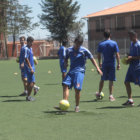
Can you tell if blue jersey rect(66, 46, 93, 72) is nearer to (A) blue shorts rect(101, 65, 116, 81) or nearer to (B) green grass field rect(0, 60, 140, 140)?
(B) green grass field rect(0, 60, 140, 140)

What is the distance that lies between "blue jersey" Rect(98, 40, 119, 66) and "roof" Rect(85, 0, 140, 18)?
160 feet

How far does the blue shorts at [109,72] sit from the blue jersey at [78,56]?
2.04m

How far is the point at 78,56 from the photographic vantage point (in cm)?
937

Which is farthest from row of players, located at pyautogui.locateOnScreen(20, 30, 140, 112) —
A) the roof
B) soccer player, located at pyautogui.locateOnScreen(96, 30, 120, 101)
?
the roof

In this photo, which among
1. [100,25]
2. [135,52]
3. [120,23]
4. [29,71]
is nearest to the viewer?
[135,52]

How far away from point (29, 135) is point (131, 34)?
13.8 ft

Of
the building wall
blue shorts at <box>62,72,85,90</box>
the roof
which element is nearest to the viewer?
blue shorts at <box>62,72,85,90</box>

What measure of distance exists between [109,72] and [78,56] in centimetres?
224

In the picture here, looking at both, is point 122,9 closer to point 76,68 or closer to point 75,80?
point 76,68

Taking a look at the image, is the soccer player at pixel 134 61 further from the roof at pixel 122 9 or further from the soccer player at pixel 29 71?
the roof at pixel 122 9

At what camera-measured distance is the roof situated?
6088 centimetres

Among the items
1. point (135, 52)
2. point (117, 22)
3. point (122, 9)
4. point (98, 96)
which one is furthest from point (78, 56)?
point (122, 9)

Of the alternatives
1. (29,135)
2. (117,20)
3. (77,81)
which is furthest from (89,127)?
(117,20)

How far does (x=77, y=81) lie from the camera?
9305 mm
